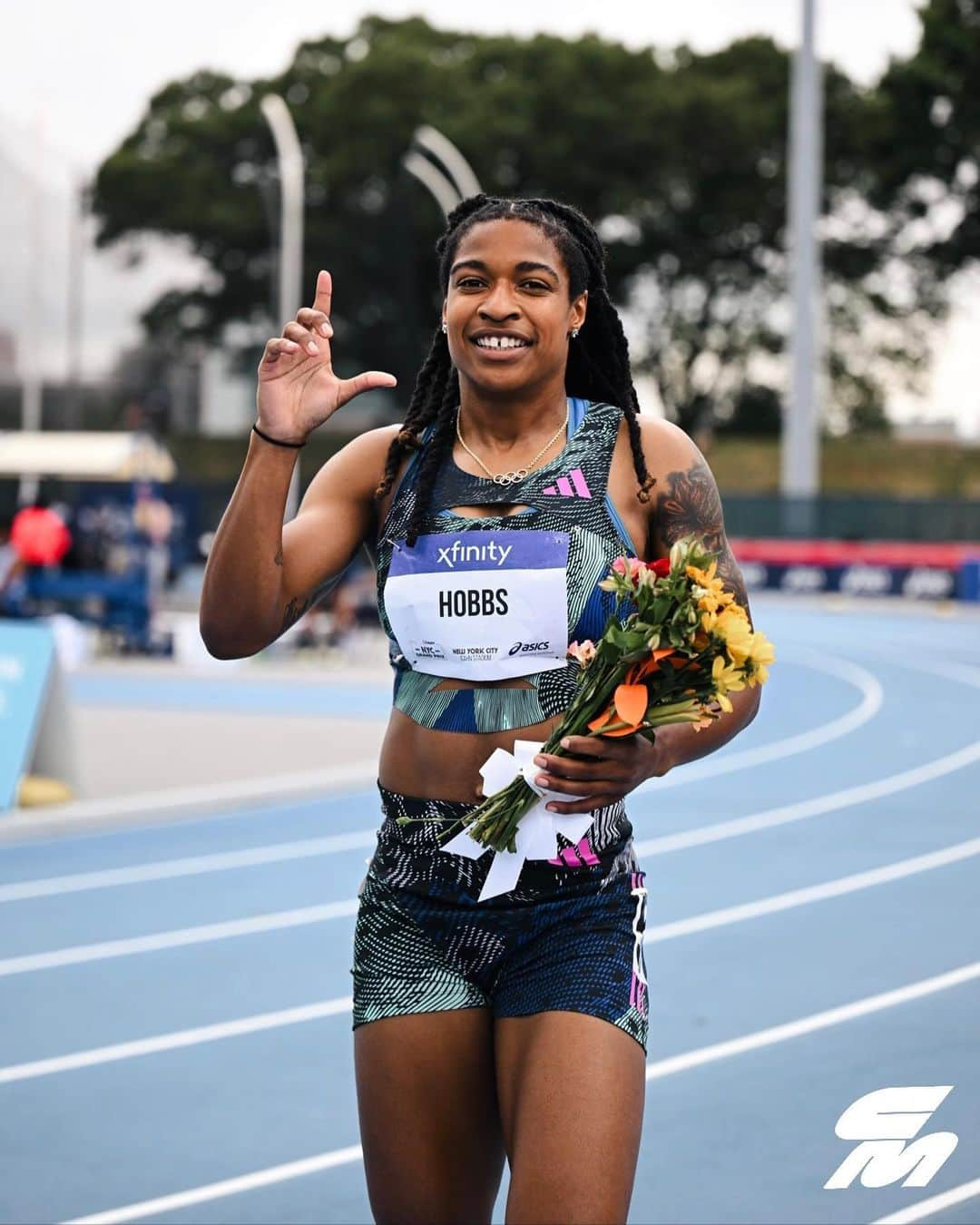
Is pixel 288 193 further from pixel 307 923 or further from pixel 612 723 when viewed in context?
pixel 612 723

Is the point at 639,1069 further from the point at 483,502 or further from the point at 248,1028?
the point at 248,1028

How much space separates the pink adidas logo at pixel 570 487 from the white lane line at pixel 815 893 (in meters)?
4.93

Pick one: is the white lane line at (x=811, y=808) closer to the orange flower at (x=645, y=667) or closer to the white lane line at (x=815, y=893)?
the white lane line at (x=815, y=893)

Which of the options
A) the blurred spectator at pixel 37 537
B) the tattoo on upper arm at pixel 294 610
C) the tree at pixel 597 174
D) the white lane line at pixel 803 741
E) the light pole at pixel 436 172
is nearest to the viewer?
the tattoo on upper arm at pixel 294 610

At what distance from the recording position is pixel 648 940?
8.15 meters

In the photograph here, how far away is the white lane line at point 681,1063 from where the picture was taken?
16.7 ft

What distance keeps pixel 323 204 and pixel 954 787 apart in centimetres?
4843

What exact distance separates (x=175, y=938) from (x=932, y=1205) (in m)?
3.95

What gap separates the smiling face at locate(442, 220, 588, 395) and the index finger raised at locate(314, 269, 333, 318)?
23cm

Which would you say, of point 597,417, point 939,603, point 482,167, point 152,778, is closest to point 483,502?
point 597,417

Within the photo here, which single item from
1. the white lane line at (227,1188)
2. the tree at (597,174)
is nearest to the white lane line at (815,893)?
the white lane line at (227,1188)

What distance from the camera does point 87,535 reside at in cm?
2683

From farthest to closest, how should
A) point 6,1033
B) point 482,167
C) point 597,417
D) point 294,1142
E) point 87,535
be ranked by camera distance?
point 482,167 → point 87,535 → point 6,1033 → point 294,1142 → point 597,417

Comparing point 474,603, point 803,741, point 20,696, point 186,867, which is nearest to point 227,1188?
point 474,603
